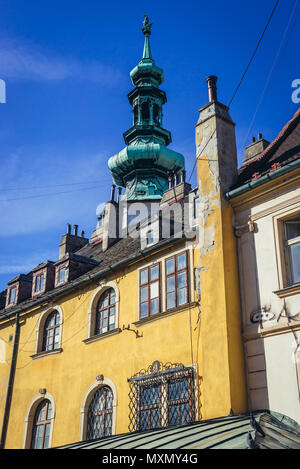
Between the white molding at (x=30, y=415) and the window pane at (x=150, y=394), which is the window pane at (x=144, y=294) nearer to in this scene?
the window pane at (x=150, y=394)

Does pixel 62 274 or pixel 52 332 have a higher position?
pixel 62 274

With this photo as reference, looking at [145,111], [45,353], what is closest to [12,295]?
[45,353]

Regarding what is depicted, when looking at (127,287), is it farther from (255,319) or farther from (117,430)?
(255,319)

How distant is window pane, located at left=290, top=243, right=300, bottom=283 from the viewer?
11.6 m

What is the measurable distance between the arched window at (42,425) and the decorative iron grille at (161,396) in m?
4.30

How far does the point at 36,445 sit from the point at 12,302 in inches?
278

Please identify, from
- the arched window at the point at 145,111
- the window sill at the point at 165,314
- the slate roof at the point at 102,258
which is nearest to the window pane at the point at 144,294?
the window sill at the point at 165,314

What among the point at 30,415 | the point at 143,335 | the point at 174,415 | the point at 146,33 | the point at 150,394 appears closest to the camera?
the point at 174,415

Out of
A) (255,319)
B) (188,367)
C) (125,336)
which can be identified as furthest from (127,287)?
(255,319)

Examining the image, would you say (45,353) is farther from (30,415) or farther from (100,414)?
(100,414)

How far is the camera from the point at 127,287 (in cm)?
1619

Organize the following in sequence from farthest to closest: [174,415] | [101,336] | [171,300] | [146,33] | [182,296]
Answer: [146,33] → [101,336] → [171,300] → [182,296] → [174,415]

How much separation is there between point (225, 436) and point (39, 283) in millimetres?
13333

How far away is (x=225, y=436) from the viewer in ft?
31.9
